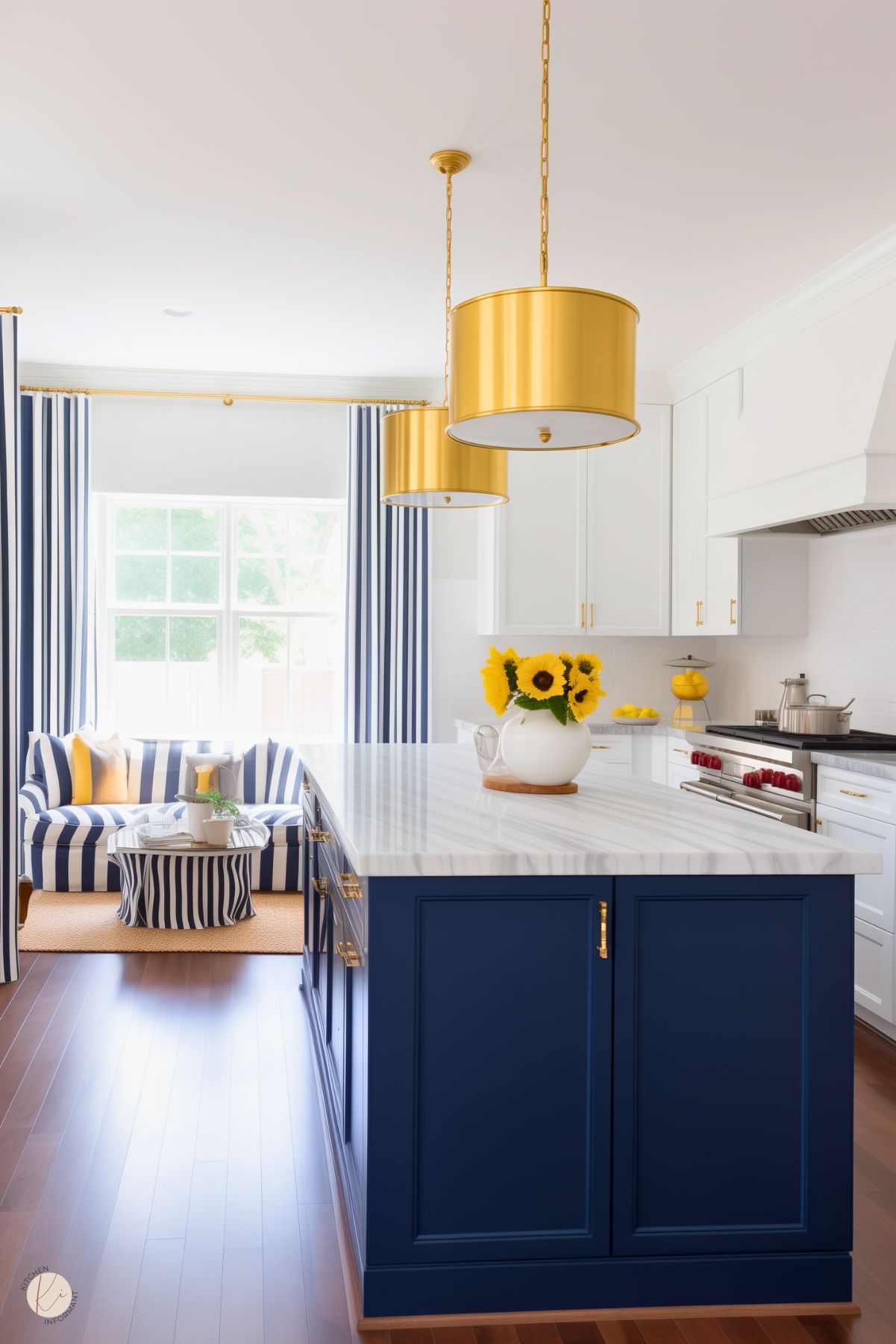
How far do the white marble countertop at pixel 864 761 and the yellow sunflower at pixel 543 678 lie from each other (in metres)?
1.53

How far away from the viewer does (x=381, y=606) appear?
6.14 m

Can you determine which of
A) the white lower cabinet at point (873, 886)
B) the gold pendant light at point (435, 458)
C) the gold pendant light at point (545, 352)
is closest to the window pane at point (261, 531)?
the gold pendant light at point (435, 458)

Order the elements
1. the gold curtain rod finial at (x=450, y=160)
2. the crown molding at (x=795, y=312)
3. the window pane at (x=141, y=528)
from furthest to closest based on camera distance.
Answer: the window pane at (x=141, y=528) < the crown molding at (x=795, y=312) < the gold curtain rod finial at (x=450, y=160)

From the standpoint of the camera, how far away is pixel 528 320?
2068 millimetres

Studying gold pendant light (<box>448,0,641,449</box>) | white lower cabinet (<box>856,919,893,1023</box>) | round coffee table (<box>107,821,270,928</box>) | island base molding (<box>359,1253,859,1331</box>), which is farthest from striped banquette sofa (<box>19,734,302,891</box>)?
gold pendant light (<box>448,0,641,449</box>)

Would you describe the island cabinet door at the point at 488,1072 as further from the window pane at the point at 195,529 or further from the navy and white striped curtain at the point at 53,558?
the window pane at the point at 195,529

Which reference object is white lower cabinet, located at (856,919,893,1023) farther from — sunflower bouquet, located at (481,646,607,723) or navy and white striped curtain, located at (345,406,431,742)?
navy and white striped curtain, located at (345,406,431,742)

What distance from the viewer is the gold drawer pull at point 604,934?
2.06 meters

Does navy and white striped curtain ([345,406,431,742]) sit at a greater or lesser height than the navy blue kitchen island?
greater

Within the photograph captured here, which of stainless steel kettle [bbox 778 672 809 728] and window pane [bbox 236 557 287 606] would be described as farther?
window pane [bbox 236 557 287 606]

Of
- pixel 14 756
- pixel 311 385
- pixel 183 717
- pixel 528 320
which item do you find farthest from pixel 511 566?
pixel 528 320

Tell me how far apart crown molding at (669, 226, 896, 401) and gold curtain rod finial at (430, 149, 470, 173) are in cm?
158

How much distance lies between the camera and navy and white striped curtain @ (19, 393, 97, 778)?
5.84 m

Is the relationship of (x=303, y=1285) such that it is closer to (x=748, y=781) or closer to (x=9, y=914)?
(x=9, y=914)
